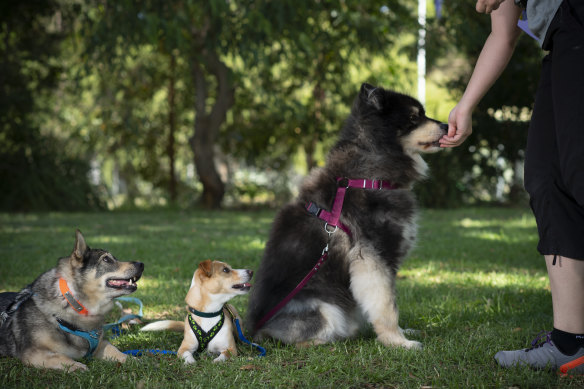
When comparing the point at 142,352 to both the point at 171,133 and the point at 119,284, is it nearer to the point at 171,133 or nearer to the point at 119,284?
the point at 119,284

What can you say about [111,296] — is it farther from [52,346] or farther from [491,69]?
[491,69]

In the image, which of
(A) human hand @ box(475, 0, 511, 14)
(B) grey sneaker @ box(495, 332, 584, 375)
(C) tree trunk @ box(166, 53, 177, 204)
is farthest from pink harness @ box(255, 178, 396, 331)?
→ (C) tree trunk @ box(166, 53, 177, 204)

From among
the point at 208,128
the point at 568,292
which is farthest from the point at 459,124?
the point at 208,128

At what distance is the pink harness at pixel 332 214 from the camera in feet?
11.3

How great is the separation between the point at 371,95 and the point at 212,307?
5.68 feet

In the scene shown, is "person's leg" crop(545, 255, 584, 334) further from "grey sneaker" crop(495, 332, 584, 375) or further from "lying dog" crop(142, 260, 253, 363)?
"lying dog" crop(142, 260, 253, 363)

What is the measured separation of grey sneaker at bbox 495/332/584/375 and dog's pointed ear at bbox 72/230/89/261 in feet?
8.42

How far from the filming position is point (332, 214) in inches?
139

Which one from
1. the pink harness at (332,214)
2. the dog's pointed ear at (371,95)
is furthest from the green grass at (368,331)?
the dog's pointed ear at (371,95)

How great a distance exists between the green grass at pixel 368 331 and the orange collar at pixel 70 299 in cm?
34

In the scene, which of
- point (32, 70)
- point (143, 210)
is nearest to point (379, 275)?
point (143, 210)

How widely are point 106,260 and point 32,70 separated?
14570 mm

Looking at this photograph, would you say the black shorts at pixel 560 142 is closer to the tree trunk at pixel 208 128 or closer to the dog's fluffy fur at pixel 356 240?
the dog's fluffy fur at pixel 356 240

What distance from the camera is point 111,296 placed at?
3408 millimetres
